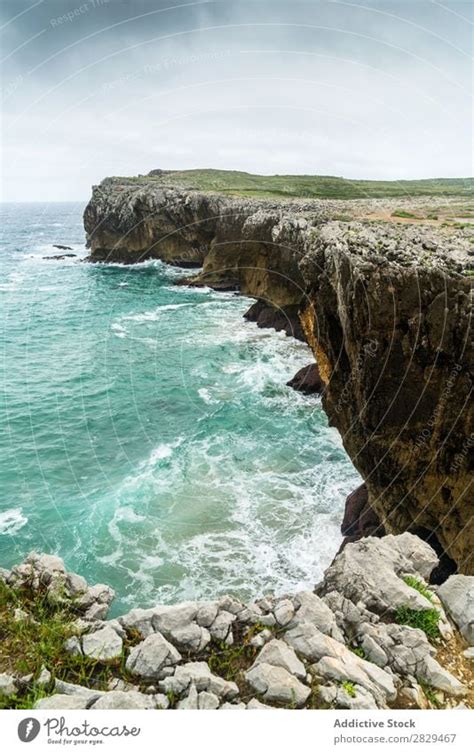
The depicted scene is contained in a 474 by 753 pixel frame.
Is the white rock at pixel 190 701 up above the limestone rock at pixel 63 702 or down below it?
below

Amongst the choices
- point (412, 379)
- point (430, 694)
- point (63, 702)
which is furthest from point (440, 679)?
point (412, 379)

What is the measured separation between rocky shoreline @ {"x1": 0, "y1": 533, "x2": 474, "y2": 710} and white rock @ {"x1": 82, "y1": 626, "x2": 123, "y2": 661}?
0.02 m

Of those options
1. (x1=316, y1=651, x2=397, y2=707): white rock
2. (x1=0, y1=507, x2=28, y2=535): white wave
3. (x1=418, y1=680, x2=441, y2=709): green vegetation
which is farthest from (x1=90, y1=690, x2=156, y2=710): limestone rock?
(x1=0, y1=507, x2=28, y2=535): white wave

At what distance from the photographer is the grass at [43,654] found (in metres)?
7.14

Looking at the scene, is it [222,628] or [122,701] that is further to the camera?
[222,628]

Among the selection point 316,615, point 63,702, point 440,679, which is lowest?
point 440,679

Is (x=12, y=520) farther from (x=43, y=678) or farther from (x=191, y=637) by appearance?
(x=191, y=637)

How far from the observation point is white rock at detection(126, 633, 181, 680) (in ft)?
23.9

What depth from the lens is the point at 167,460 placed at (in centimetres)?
2731

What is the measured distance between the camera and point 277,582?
1833cm

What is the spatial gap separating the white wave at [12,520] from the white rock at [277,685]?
59.9ft

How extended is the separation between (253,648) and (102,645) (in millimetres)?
2560

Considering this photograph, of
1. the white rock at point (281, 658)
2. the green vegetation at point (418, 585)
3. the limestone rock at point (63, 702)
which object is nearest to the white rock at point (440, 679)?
the green vegetation at point (418, 585)

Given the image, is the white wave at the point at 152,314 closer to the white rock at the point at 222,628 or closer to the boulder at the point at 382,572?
the boulder at the point at 382,572
